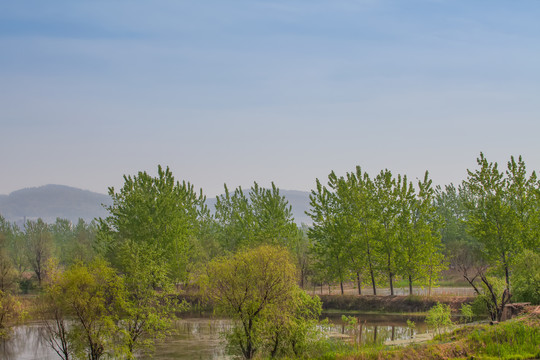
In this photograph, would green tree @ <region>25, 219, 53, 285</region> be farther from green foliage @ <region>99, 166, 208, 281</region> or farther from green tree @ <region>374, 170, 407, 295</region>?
green tree @ <region>374, 170, 407, 295</region>

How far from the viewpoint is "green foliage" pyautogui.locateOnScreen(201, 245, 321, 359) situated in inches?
1308

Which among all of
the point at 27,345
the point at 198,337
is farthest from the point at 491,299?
the point at 27,345

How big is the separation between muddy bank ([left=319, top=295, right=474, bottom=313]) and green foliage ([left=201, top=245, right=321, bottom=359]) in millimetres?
25398

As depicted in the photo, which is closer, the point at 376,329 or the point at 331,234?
the point at 376,329

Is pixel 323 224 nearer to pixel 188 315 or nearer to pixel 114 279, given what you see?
pixel 188 315

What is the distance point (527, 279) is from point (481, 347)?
2037 cm

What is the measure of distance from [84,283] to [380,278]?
135 ft

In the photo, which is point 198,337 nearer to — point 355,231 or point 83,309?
point 83,309

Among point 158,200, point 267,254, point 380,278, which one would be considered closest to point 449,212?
point 380,278

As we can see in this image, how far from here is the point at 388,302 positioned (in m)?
60.4

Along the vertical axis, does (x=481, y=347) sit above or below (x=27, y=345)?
above

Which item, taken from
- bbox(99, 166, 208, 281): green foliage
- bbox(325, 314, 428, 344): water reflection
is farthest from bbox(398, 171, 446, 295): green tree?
bbox(99, 166, 208, 281): green foliage

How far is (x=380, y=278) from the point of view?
2611 inches

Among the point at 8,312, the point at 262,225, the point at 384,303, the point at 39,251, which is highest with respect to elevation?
the point at 262,225
